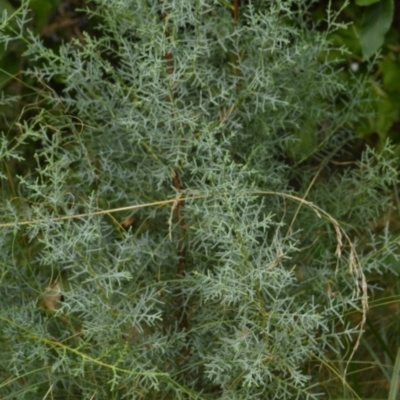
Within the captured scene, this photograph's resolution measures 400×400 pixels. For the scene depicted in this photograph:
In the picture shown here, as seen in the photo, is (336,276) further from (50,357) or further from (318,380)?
(50,357)

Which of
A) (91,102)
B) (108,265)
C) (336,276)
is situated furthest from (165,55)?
(336,276)

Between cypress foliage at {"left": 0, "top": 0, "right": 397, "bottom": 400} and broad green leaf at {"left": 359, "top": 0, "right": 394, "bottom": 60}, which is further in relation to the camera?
broad green leaf at {"left": 359, "top": 0, "right": 394, "bottom": 60}

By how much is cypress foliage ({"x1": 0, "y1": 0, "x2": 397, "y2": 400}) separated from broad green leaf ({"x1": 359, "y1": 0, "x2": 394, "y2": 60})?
0.32 feet

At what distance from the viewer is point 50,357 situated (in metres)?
1.60

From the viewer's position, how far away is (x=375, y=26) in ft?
6.34

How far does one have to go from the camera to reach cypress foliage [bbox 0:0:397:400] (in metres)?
1.42

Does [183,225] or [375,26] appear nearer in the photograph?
[183,225]

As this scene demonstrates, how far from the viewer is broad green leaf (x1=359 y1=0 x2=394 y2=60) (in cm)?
192

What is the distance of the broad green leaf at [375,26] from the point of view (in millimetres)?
1917

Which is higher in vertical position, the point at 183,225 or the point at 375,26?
the point at 375,26

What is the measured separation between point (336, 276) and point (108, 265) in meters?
0.40

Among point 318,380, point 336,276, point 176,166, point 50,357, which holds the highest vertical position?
point 176,166

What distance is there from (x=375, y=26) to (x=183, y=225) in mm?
634

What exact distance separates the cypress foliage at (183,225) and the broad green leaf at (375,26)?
98 millimetres
